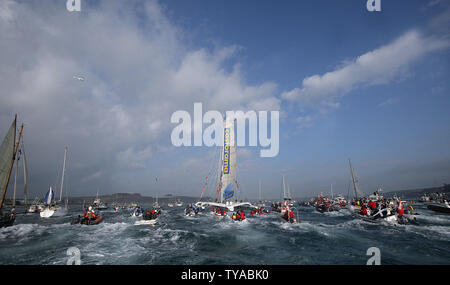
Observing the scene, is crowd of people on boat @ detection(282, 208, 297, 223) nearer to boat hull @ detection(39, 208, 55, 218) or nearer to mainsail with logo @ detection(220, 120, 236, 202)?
mainsail with logo @ detection(220, 120, 236, 202)

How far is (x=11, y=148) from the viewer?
22.9 m

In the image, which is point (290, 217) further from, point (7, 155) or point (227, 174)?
point (7, 155)

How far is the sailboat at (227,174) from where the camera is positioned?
154 ft

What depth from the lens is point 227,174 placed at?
48.2m

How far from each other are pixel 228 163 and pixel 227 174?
2808mm

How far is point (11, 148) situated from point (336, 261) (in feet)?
119

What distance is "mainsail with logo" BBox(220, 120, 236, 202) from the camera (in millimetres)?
47188

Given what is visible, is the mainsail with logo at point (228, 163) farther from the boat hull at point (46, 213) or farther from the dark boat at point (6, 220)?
the boat hull at point (46, 213)

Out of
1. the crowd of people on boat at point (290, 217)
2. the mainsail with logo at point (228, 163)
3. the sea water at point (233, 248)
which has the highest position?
the mainsail with logo at point (228, 163)

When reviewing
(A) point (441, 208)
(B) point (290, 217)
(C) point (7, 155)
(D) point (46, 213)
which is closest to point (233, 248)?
(B) point (290, 217)

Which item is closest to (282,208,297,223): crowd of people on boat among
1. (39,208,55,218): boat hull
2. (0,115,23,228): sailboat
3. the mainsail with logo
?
the mainsail with logo

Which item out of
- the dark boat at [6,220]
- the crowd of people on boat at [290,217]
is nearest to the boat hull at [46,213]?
the dark boat at [6,220]
